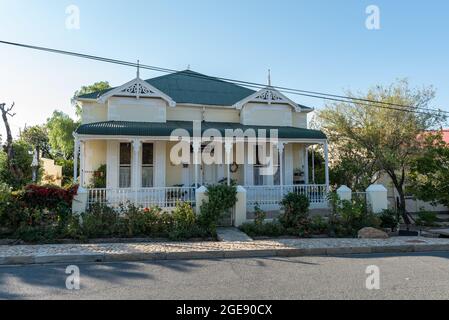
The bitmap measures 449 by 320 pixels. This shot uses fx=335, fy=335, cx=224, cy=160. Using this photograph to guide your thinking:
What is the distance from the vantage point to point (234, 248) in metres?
8.14

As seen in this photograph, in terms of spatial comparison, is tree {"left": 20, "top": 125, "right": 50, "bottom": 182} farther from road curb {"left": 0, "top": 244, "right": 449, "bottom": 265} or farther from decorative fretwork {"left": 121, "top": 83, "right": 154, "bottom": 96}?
road curb {"left": 0, "top": 244, "right": 449, "bottom": 265}

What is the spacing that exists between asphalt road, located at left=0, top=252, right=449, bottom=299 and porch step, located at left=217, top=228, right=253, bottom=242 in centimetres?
166

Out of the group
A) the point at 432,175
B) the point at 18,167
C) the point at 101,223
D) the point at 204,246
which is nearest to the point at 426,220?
the point at 432,175

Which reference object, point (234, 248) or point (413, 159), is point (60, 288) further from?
point (413, 159)

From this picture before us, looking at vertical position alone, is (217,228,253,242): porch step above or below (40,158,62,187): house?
below

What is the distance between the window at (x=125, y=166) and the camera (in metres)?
14.1

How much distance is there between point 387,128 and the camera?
588 inches

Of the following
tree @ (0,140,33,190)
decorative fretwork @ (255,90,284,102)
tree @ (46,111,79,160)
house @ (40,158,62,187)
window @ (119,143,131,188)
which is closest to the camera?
window @ (119,143,131,188)

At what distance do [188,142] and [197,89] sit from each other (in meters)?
4.36

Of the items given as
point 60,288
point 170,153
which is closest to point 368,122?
point 170,153

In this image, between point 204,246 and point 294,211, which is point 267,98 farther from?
point 204,246

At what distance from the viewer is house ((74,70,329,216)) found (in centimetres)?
1274

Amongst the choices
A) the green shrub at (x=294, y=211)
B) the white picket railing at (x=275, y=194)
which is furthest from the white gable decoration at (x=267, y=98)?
the green shrub at (x=294, y=211)
